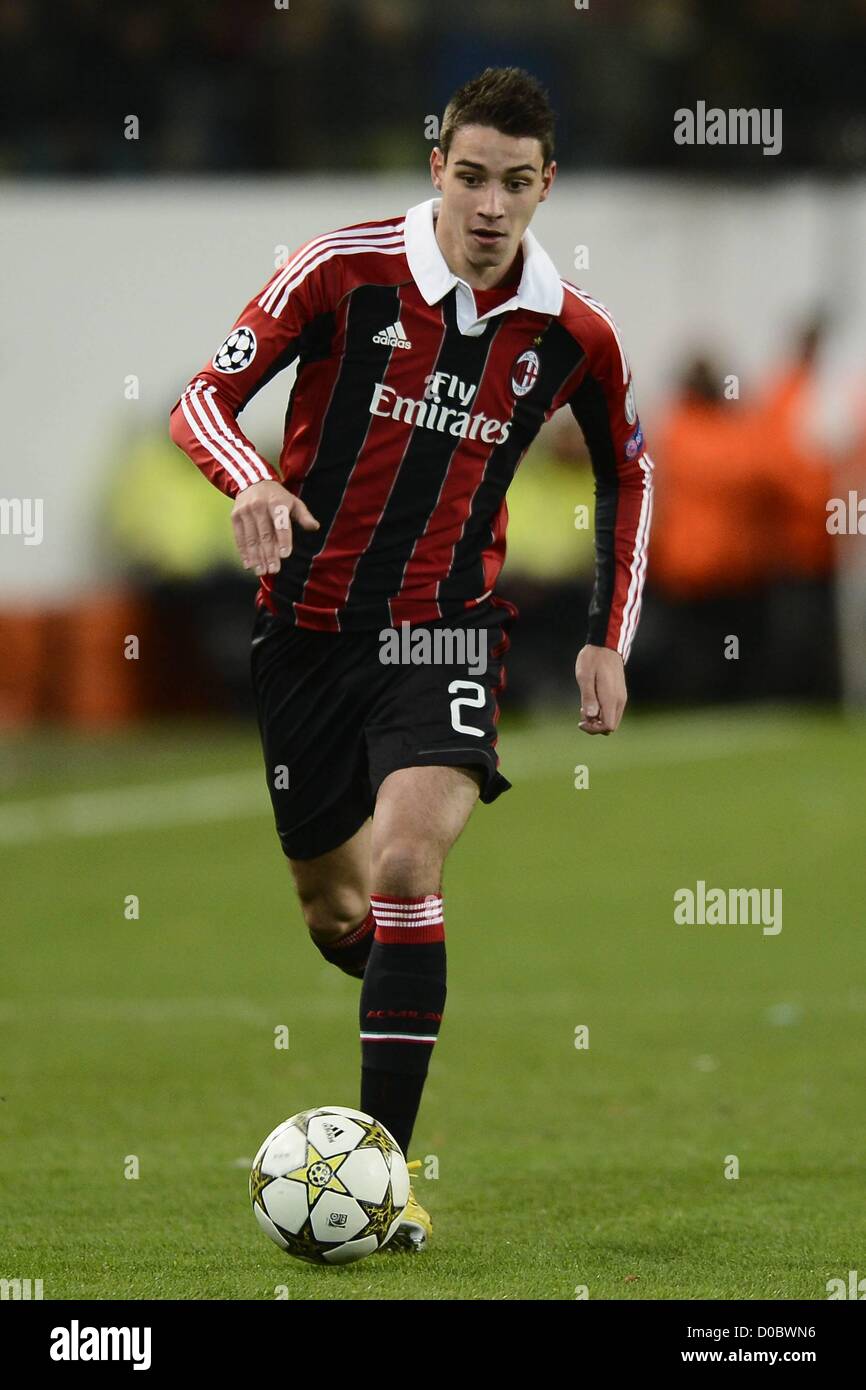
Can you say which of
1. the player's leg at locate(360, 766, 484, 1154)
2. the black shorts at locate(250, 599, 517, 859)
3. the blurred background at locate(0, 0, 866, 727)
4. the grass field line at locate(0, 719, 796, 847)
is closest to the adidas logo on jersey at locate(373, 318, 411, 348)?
the black shorts at locate(250, 599, 517, 859)

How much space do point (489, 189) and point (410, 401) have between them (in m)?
0.51

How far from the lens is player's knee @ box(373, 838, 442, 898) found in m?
4.68

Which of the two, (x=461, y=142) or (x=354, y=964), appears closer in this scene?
(x=461, y=142)

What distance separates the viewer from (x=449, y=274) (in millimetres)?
5023

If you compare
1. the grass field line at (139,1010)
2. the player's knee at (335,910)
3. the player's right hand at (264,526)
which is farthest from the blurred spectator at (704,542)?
the player's right hand at (264,526)

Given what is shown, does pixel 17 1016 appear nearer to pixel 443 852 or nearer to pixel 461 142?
pixel 443 852

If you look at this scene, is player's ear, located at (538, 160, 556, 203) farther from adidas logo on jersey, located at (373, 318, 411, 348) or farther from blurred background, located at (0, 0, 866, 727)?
blurred background, located at (0, 0, 866, 727)

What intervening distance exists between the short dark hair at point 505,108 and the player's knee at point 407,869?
1.49m

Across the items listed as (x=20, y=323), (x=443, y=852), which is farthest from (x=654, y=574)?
(x=443, y=852)

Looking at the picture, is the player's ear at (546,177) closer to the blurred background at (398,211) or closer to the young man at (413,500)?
the young man at (413,500)

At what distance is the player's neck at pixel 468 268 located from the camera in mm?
4992

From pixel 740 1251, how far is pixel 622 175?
14808 mm

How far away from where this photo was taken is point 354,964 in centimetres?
571

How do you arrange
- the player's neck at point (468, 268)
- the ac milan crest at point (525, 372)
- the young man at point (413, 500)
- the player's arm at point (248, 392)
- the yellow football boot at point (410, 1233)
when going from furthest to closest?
the ac milan crest at point (525, 372)
the player's neck at point (468, 268)
the young man at point (413, 500)
the yellow football boot at point (410, 1233)
the player's arm at point (248, 392)
